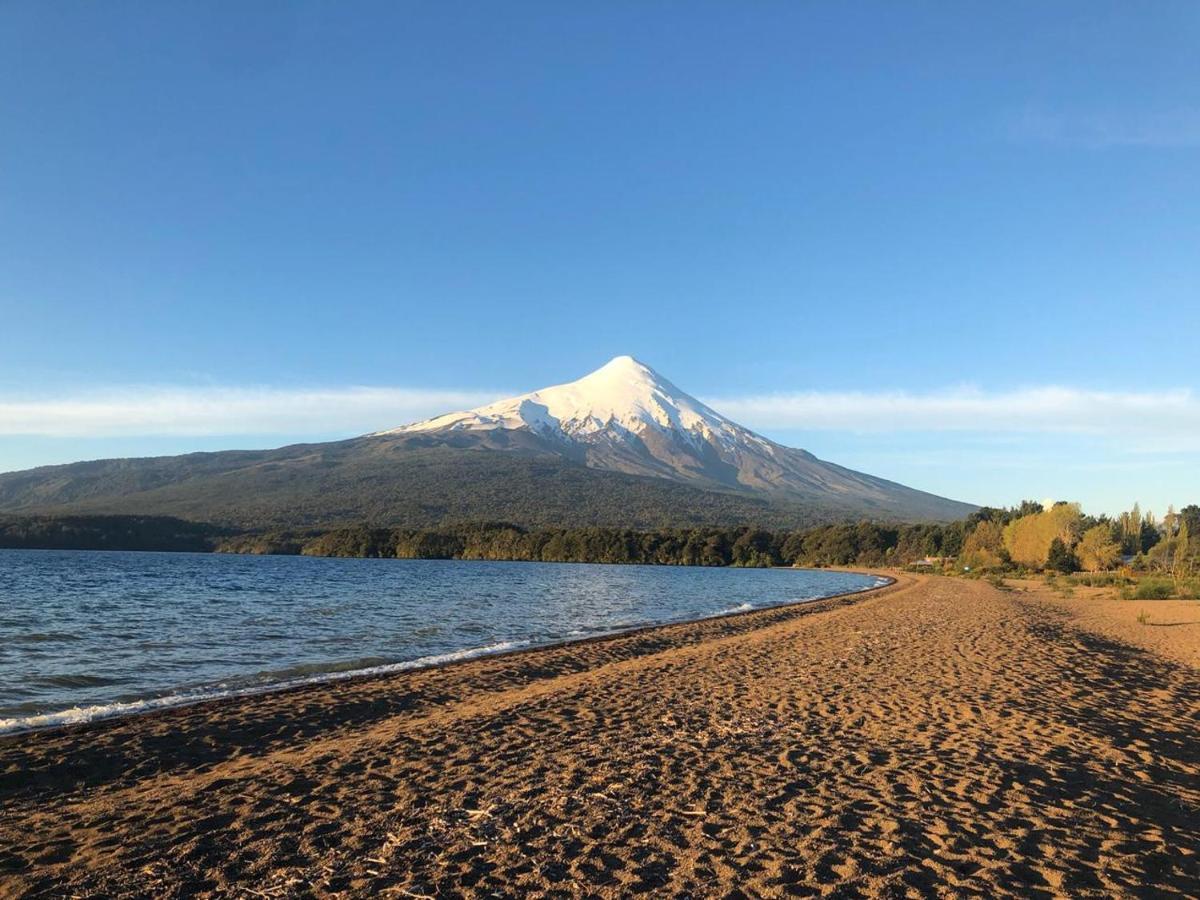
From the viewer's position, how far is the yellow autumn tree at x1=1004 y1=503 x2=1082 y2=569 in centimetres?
7269

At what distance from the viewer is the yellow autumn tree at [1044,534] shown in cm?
7269

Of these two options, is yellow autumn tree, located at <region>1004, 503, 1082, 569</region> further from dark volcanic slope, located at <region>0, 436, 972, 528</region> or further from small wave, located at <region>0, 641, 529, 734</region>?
dark volcanic slope, located at <region>0, 436, 972, 528</region>

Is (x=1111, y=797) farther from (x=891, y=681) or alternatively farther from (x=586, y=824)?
(x=891, y=681)

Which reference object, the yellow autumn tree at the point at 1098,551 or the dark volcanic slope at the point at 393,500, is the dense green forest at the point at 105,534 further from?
the yellow autumn tree at the point at 1098,551

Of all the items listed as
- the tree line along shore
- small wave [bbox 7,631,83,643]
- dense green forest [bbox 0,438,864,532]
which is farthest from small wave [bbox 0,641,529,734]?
dense green forest [bbox 0,438,864,532]

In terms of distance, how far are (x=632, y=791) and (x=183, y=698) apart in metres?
9.12

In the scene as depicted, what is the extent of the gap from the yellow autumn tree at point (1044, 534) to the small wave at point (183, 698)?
71941 mm

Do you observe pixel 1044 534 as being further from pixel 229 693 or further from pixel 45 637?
pixel 45 637

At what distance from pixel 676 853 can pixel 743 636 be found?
54.2ft

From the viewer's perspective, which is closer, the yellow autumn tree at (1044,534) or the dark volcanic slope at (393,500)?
the yellow autumn tree at (1044,534)

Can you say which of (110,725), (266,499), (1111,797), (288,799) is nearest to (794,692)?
(1111,797)

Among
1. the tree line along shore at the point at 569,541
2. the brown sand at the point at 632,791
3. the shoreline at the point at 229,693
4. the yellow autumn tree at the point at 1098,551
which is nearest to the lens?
the brown sand at the point at 632,791

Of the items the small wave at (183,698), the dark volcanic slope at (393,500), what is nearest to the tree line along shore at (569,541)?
the dark volcanic slope at (393,500)

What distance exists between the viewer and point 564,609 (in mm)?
33625
